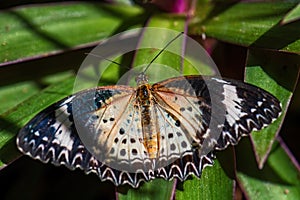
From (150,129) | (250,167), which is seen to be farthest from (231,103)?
(250,167)

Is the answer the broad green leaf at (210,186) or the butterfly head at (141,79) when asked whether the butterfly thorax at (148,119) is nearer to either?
the butterfly head at (141,79)

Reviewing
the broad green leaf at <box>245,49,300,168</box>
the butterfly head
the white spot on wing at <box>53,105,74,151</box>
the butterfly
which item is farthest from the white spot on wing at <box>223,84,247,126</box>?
the white spot on wing at <box>53,105,74,151</box>

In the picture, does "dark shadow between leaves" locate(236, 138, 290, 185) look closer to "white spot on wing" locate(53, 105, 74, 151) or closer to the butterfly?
the butterfly

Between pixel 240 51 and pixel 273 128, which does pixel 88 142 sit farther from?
pixel 240 51

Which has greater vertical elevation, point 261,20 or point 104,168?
point 261,20

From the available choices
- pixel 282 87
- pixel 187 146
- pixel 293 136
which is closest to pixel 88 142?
pixel 187 146

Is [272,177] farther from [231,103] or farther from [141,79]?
[141,79]

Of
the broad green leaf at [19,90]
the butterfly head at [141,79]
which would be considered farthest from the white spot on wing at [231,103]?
the broad green leaf at [19,90]
